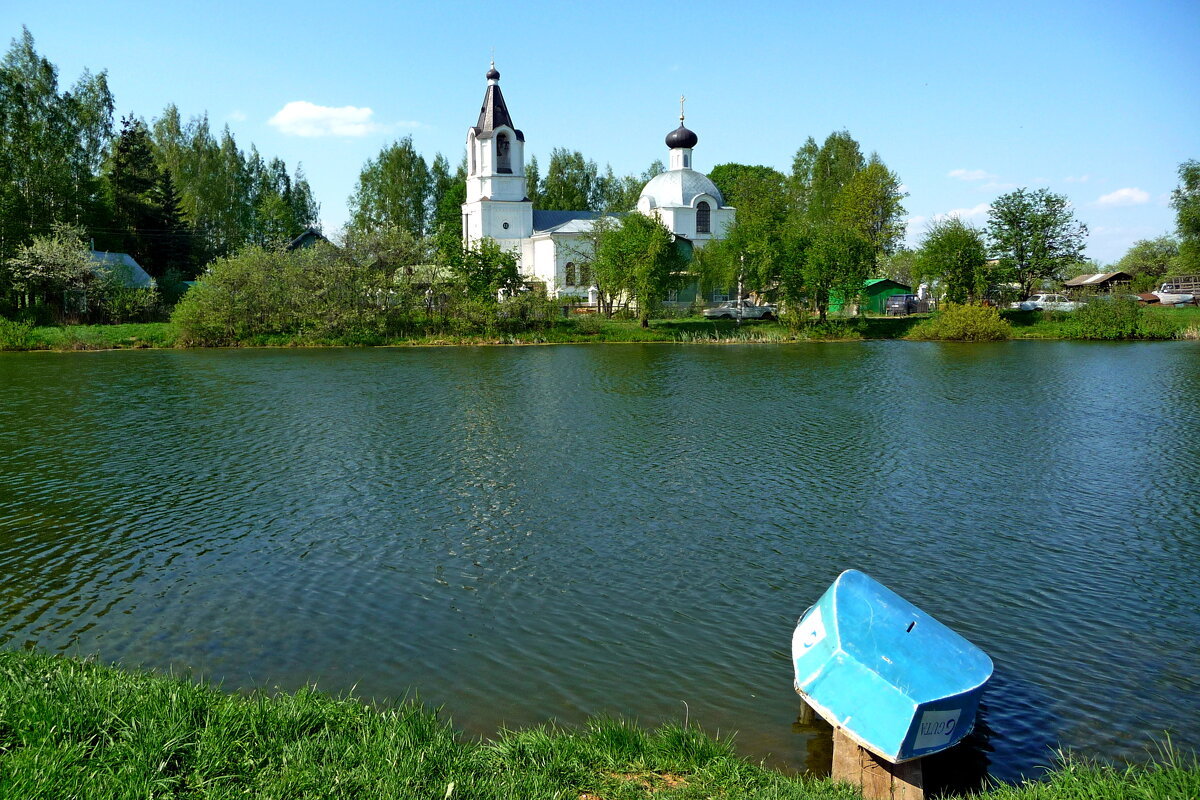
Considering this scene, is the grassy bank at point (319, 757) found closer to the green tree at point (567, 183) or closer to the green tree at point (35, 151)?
the green tree at point (35, 151)

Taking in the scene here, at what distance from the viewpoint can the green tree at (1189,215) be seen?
7019 cm

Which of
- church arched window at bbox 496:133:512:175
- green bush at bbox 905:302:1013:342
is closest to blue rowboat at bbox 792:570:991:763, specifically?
green bush at bbox 905:302:1013:342

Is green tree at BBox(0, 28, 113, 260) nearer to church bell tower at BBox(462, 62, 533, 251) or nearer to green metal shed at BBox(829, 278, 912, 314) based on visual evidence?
church bell tower at BBox(462, 62, 533, 251)

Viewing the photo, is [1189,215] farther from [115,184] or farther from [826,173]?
[115,184]

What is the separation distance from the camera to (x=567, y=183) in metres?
91.8

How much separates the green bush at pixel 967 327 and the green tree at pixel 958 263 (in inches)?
128

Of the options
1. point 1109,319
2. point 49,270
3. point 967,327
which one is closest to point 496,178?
point 49,270

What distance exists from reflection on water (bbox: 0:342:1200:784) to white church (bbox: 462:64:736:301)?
4292 centimetres

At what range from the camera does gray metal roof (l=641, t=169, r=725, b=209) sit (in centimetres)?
7088

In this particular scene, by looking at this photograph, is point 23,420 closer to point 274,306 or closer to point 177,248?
point 274,306

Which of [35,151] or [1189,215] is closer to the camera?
[35,151]

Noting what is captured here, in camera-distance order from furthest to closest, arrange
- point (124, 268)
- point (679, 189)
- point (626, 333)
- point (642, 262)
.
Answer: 1. point (679, 189)
2. point (124, 268)
3. point (642, 262)
4. point (626, 333)

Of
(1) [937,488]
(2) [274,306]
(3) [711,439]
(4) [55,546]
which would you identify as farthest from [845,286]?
(4) [55,546]

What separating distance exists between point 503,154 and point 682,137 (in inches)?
587
